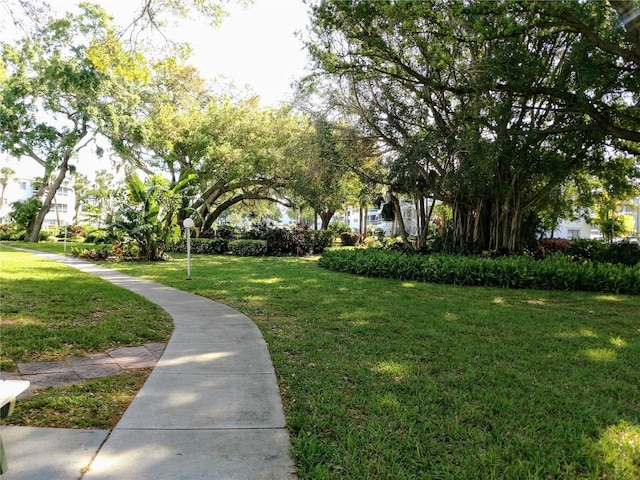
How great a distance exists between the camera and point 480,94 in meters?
8.84

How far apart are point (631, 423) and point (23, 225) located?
31131mm

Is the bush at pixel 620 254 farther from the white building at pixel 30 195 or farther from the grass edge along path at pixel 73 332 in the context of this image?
the white building at pixel 30 195

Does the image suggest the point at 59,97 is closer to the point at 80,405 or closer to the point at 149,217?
the point at 149,217

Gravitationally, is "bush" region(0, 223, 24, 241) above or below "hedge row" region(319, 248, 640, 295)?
above

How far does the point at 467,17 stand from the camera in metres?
7.04

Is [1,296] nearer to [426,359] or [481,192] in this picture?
[426,359]

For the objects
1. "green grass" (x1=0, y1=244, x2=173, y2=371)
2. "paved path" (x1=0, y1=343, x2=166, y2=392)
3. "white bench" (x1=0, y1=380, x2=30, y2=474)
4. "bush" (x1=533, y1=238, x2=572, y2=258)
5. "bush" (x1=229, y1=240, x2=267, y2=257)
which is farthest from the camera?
"bush" (x1=229, y1=240, x2=267, y2=257)

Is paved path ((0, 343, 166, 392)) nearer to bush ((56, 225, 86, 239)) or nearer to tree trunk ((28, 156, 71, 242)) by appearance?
tree trunk ((28, 156, 71, 242))

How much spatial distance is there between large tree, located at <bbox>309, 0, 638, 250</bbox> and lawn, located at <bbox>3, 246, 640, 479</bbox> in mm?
4340

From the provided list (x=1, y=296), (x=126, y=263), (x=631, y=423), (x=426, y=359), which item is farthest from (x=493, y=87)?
(x=126, y=263)

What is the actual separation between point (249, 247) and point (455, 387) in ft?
53.9

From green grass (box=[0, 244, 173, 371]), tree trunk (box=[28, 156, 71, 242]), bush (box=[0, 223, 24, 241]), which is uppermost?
tree trunk (box=[28, 156, 71, 242])

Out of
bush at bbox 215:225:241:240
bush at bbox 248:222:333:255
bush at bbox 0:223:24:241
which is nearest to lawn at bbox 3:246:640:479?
bush at bbox 248:222:333:255

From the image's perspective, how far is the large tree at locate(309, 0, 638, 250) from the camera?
7.48 meters
